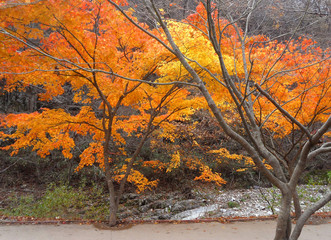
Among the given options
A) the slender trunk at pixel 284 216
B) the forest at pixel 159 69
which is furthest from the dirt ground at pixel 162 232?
the slender trunk at pixel 284 216

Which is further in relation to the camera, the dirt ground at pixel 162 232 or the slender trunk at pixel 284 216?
the dirt ground at pixel 162 232

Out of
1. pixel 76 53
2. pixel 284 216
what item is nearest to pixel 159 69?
pixel 76 53

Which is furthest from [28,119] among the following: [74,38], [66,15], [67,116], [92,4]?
[92,4]

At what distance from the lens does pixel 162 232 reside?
17.7ft

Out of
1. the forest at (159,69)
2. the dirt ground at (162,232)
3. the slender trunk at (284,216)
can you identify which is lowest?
the dirt ground at (162,232)

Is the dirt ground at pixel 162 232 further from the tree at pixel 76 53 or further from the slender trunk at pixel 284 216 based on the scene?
the slender trunk at pixel 284 216

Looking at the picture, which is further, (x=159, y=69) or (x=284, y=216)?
(x=159, y=69)

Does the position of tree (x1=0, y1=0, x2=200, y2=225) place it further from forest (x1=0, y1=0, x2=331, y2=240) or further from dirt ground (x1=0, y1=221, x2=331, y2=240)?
dirt ground (x1=0, y1=221, x2=331, y2=240)

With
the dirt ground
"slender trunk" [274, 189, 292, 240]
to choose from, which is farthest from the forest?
the dirt ground

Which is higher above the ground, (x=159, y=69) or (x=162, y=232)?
(x=159, y=69)

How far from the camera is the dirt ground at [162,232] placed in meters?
5.11

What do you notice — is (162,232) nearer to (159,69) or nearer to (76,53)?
(159,69)

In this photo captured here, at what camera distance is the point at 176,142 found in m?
13.1

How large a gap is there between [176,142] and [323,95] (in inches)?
301
